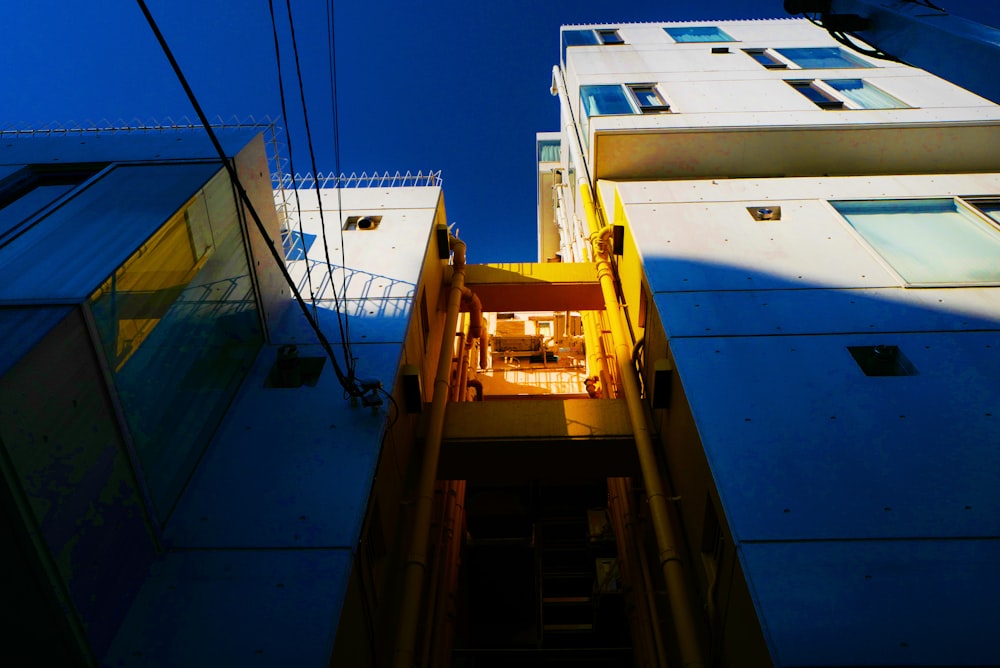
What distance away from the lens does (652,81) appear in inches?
510

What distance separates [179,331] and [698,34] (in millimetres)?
16381

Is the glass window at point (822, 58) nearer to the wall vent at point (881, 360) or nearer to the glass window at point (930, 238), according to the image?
the glass window at point (930, 238)

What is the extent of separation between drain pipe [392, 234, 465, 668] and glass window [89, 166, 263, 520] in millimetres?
2184

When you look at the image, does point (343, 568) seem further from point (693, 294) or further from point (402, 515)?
point (693, 294)

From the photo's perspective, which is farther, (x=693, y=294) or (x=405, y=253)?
(x=405, y=253)

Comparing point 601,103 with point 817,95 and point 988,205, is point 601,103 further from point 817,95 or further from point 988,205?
point 988,205

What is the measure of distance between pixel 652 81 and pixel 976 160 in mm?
6089

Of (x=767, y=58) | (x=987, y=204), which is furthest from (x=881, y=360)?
(x=767, y=58)

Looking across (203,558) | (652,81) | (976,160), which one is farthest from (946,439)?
(652,81)

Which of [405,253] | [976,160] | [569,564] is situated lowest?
[569,564]

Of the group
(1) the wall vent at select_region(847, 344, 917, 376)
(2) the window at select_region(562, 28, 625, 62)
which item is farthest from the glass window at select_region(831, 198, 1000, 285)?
(2) the window at select_region(562, 28, 625, 62)

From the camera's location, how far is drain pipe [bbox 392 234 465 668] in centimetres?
520

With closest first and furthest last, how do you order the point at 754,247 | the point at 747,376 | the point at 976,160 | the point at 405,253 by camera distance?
the point at 747,376
the point at 754,247
the point at 405,253
the point at 976,160

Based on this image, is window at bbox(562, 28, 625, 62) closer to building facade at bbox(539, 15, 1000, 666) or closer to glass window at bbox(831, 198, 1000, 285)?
building facade at bbox(539, 15, 1000, 666)
